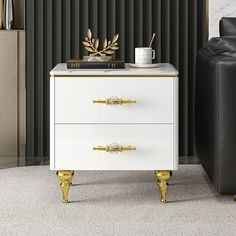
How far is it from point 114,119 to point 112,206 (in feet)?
1.17

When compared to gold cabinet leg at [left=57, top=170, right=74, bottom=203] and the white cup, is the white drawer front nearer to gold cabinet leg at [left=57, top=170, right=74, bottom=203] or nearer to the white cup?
gold cabinet leg at [left=57, top=170, right=74, bottom=203]

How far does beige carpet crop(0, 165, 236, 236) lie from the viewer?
2.62 meters

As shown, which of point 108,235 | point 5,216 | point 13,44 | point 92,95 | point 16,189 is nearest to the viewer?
point 108,235

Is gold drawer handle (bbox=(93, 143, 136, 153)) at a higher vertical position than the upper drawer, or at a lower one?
lower

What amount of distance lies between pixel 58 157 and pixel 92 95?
0.97 ft

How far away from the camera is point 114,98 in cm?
297

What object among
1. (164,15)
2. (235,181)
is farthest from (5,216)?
(164,15)

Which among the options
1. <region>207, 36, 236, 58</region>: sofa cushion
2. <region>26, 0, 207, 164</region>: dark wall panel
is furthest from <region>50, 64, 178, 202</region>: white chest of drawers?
<region>26, 0, 207, 164</region>: dark wall panel

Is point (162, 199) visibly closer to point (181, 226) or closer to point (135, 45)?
point (181, 226)

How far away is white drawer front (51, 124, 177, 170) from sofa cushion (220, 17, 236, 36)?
2.59 feet

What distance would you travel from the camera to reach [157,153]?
301 centimetres

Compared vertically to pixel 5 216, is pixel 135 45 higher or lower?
higher

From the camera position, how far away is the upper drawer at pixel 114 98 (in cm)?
297

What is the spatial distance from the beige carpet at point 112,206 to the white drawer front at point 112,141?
0.16 metres
